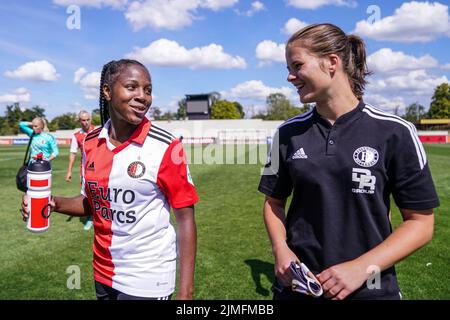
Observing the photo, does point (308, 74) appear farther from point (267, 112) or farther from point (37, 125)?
point (267, 112)

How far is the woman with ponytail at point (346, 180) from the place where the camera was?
190cm

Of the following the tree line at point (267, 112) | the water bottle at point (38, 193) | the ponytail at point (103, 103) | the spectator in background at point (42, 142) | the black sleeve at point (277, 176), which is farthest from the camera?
the tree line at point (267, 112)

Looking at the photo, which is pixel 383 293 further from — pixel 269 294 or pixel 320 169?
pixel 269 294

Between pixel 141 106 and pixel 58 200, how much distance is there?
91 centimetres

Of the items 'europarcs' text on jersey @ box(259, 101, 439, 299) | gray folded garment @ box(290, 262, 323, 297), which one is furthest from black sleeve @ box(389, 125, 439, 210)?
gray folded garment @ box(290, 262, 323, 297)

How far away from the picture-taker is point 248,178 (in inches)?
633

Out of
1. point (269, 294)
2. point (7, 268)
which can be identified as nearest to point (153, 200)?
point (269, 294)

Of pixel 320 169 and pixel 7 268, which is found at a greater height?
pixel 320 169

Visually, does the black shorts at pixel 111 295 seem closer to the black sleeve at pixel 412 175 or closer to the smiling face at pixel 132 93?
the smiling face at pixel 132 93

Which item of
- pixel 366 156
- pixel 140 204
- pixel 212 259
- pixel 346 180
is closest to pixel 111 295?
pixel 140 204

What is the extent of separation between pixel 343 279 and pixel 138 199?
128 centimetres

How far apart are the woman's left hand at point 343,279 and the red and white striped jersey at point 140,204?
0.93 m

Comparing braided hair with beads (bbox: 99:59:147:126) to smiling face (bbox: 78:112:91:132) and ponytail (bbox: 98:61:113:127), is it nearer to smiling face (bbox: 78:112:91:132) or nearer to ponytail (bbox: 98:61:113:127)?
ponytail (bbox: 98:61:113:127)

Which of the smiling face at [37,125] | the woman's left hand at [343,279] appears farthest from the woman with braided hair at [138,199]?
the smiling face at [37,125]
